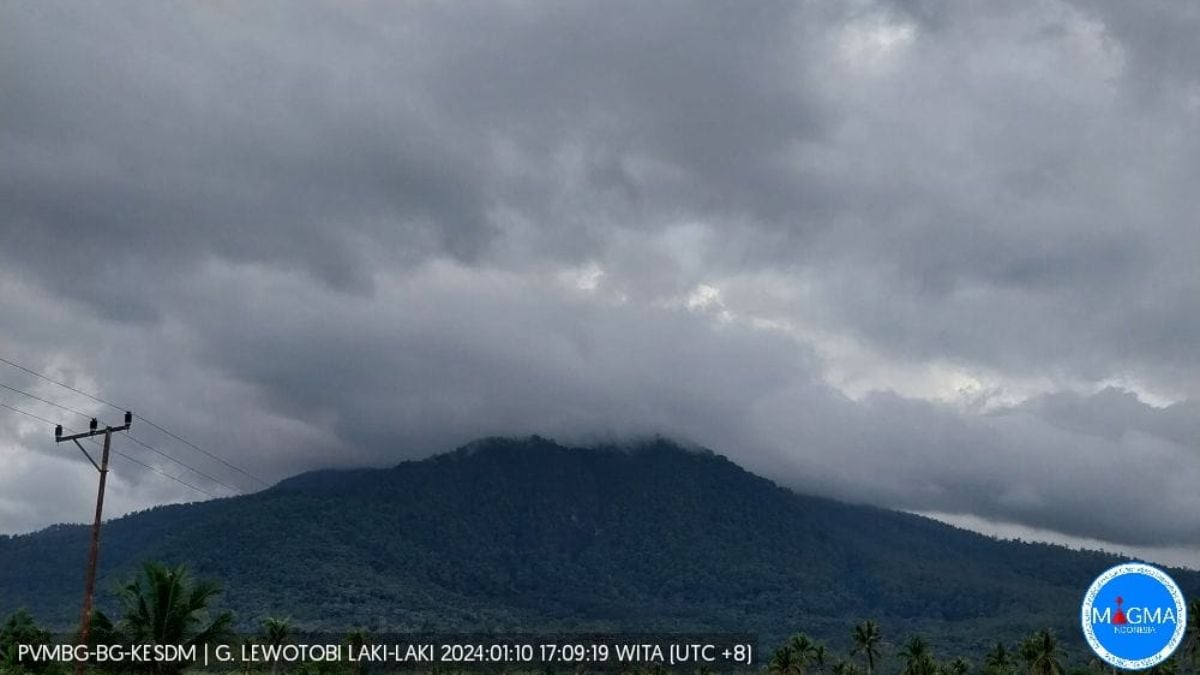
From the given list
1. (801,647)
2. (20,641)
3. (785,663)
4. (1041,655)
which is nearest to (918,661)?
(801,647)

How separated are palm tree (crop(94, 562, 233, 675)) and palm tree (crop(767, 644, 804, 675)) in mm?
101009

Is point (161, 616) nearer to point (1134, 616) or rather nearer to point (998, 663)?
point (1134, 616)

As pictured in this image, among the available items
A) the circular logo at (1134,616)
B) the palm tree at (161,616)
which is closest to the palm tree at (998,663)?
the palm tree at (161,616)

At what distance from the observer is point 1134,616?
15578 mm

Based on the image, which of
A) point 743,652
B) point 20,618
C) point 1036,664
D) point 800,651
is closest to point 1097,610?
point 743,652

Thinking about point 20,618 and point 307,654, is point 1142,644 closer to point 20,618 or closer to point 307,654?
point 307,654

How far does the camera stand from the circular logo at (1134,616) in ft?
50.3

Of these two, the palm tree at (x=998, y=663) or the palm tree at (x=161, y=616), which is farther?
the palm tree at (x=998, y=663)

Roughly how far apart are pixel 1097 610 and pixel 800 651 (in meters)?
133

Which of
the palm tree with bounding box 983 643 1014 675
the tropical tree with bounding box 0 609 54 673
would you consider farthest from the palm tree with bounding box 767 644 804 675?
the tropical tree with bounding box 0 609 54 673

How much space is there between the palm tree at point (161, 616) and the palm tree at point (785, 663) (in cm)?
10101

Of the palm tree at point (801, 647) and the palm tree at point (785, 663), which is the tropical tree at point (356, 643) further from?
the palm tree at point (801, 647)

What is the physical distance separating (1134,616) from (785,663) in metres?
129

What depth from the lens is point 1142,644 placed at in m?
15.5
